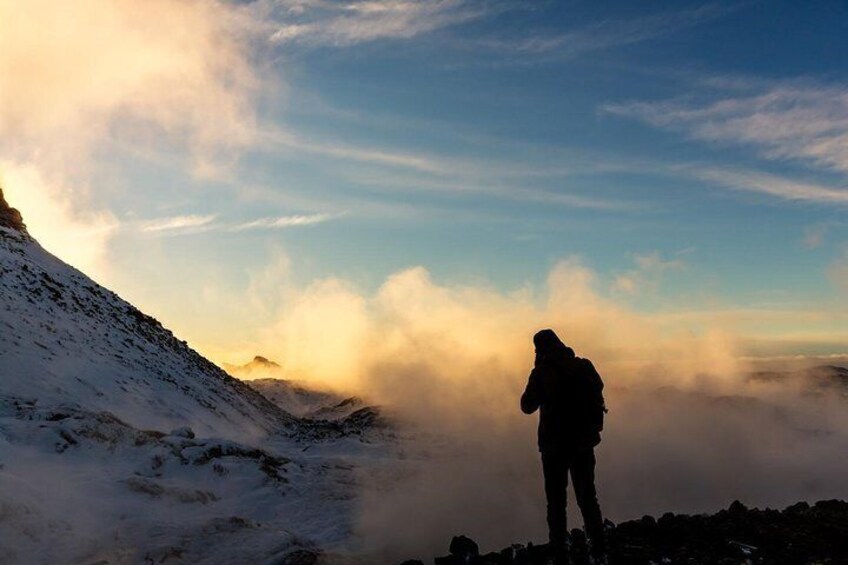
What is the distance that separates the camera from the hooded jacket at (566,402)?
7.83 meters

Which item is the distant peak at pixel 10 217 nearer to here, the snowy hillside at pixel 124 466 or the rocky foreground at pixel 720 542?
the snowy hillside at pixel 124 466

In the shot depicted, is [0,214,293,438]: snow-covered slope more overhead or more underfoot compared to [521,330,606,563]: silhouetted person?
more overhead

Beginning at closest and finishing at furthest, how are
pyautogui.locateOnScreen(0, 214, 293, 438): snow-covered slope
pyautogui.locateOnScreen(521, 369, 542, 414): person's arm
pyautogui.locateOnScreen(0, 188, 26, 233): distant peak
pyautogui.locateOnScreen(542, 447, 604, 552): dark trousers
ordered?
pyautogui.locateOnScreen(542, 447, 604, 552): dark trousers < pyautogui.locateOnScreen(521, 369, 542, 414): person's arm < pyautogui.locateOnScreen(0, 214, 293, 438): snow-covered slope < pyautogui.locateOnScreen(0, 188, 26, 233): distant peak

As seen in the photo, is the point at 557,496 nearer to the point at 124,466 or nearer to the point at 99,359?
the point at 124,466

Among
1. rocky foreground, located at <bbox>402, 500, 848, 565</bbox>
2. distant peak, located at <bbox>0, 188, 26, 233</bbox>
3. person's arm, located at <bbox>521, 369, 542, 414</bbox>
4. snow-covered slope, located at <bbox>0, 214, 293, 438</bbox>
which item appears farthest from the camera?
distant peak, located at <bbox>0, 188, 26, 233</bbox>

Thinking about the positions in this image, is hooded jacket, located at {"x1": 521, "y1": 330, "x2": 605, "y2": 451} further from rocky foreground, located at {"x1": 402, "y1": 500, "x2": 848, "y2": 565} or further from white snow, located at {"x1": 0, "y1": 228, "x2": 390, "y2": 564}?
white snow, located at {"x1": 0, "y1": 228, "x2": 390, "y2": 564}

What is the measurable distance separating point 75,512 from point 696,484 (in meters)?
27.1

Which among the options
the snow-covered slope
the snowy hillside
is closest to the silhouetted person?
the snowy hillside

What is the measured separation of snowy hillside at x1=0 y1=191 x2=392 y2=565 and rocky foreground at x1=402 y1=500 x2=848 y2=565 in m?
4.96

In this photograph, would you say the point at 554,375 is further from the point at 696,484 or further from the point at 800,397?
the point at 800,397

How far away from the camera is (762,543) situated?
824 centimetres

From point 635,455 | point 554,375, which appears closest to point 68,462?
point 554,375

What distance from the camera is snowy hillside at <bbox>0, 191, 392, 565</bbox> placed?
11.9m

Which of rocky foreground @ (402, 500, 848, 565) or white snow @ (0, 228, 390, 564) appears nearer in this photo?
rocky foreground @ (402, 500, 848, 565)
